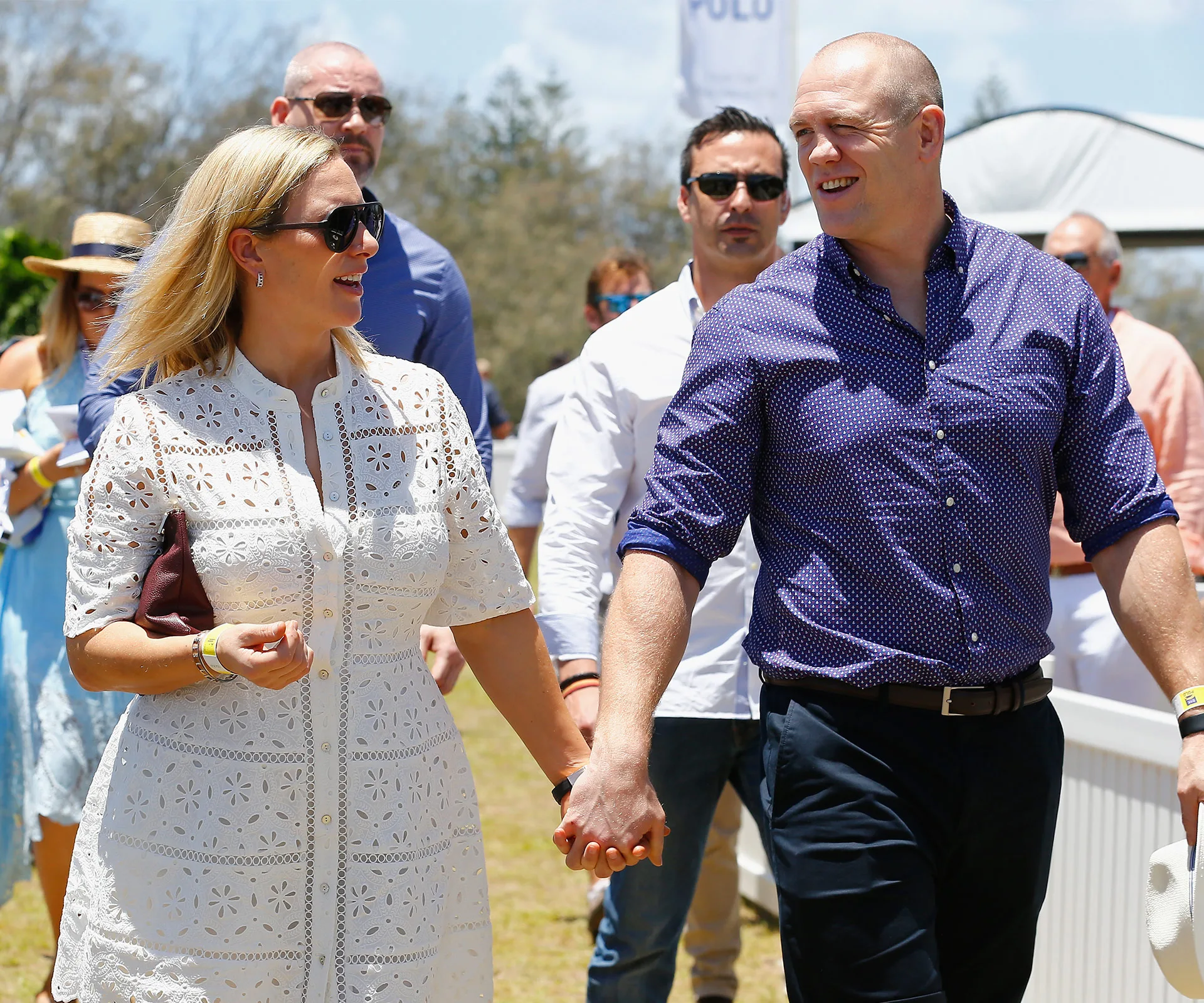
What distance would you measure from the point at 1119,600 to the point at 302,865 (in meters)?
1.53

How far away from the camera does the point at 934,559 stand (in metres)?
2.63

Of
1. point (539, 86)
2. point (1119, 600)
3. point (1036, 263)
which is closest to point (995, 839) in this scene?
point (1119, 600)

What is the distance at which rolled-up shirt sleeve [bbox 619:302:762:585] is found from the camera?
2.71m

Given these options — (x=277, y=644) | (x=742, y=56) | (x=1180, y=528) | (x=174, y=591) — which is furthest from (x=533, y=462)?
(x=742, y=56)

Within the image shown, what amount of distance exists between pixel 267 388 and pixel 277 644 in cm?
55

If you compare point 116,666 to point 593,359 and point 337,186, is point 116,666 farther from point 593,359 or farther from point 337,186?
point 593,359

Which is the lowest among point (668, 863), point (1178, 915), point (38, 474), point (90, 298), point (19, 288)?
point (668, 863)

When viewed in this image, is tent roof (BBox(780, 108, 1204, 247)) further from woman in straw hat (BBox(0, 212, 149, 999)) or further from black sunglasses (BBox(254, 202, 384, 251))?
black sunglasses (BBox(254, 202, 384, 251))

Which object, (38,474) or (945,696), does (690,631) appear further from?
(38,474)

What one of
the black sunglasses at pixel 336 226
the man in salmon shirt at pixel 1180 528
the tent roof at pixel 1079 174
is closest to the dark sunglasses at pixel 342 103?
the black sunglasses at pixel 336 226

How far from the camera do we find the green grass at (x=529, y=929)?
16.6 ft

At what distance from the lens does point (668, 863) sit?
3.75m

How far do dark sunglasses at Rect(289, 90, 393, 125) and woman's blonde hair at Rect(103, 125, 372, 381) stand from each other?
1331 millimetres

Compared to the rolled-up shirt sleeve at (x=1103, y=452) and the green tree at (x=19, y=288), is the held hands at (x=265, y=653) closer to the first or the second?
the rolled-up shirt sleeve at (x=1103, y=452)
